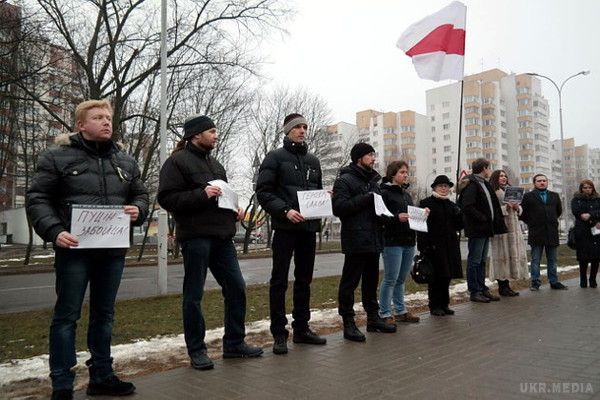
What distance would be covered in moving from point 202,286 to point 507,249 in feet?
20.0

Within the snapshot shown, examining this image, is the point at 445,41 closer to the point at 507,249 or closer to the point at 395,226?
the point at 507,249

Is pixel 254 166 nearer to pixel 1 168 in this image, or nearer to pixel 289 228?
pixel 1 168

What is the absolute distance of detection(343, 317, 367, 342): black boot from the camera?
523cm

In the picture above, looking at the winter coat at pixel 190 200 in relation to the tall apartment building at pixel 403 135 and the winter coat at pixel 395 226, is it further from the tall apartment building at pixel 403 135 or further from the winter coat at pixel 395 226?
the tall apartment building at pixel 403 135

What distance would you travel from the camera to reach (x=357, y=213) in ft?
17.8

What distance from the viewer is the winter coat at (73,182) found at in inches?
136

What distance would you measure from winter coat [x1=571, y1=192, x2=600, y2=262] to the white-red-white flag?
11.4 feet

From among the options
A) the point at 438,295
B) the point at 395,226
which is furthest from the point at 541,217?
the point at 395,226

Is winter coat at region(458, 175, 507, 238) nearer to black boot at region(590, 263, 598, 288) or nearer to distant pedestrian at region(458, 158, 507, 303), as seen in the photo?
distant pedestrian at region(458, 158, 507, 303)

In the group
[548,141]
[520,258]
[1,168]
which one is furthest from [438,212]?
[548,141]

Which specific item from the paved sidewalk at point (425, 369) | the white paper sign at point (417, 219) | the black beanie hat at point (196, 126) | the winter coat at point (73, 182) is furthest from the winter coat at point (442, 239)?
the winter coat at point (73, 182)

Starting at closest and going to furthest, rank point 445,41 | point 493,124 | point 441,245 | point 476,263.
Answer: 1. point 441,245
2. point 476,263
3. point 445,41
4. point 493,124

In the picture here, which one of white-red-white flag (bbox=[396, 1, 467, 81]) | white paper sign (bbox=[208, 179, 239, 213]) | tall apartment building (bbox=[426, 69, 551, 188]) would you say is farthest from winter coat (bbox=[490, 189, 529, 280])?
tall apartment building (bbox=[426, 69, 551, 188])

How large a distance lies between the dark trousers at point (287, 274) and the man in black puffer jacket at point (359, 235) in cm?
48
